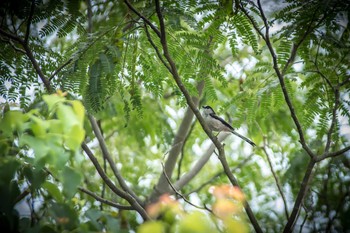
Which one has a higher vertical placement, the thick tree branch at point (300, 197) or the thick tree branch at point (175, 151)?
the thick tree branch at point (175, 151)

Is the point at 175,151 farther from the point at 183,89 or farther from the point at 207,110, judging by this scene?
the point at 183,89

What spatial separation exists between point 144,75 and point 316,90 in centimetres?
178

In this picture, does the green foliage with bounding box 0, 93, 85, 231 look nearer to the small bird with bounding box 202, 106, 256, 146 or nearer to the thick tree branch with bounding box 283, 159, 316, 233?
the thick tree branch with bounding box 283, 159, 316, 233

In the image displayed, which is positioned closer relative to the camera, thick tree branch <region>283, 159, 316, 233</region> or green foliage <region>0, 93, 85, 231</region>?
green foliage <region>0, 93, 85, 231</region>

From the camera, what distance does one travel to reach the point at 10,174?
71.5 inches

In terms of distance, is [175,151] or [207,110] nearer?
[175,151]

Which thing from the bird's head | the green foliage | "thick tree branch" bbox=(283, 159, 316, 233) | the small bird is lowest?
the green foliage

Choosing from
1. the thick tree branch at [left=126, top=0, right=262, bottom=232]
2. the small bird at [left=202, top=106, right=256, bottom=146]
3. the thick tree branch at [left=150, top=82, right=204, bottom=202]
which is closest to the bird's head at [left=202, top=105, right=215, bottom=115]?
the small bird at [left=202, top=106, right=256, bottom=146]

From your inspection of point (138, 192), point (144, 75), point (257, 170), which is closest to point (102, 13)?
point (144, 75)

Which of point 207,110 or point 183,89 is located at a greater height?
point 207,110

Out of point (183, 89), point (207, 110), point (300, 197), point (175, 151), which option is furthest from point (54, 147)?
point (207, 110)

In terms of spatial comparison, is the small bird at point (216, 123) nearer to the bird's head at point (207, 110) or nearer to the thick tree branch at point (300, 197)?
the bird's head at point (207, 110)

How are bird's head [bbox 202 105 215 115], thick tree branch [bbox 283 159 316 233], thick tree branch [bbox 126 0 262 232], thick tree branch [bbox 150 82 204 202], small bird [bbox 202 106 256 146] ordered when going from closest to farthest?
thick tree branch [bbox 126 0 262 232]
thick tree branch [bbox 283 159 316 233]
thick tree branch [bbox 150 82 204 202]
small bird [bbox 202 106 256 146]
bird's head [bbox 202 105 215 115]

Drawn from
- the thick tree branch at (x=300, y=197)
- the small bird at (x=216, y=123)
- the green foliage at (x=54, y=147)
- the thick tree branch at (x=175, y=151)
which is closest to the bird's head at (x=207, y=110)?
the small bird at (x=216, y=123)
